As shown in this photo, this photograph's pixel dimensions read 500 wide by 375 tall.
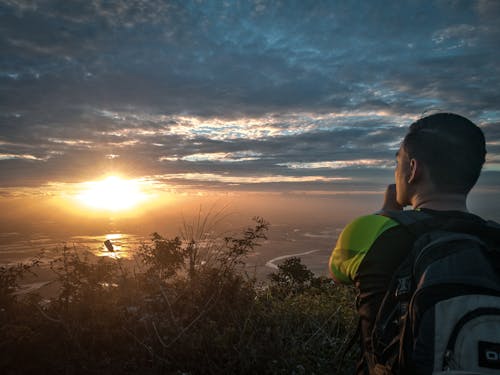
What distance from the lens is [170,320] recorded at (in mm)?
4219

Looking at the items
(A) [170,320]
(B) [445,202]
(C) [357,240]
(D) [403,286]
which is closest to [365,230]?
(C) [357,240]

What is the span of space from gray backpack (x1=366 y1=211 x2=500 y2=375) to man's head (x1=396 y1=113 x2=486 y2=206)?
0.33 metres

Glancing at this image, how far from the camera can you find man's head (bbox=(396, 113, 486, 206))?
210 centimetres

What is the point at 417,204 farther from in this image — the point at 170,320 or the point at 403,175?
the point at 170,320

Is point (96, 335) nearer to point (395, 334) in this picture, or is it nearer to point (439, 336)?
point (395, 334)

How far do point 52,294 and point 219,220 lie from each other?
2.79 m

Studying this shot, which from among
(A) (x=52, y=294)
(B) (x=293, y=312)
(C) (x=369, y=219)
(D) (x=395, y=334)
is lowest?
(B) (x=293, y=312)

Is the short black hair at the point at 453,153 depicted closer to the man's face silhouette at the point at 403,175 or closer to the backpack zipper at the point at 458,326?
the man's face silhouette at the point at 403,175

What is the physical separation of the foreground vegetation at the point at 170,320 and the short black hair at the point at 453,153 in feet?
8.91

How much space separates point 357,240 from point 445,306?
62 cm

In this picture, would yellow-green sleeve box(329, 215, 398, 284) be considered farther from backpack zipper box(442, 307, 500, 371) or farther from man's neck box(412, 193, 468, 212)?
backpack zipper box(442, 307, 500, 371)

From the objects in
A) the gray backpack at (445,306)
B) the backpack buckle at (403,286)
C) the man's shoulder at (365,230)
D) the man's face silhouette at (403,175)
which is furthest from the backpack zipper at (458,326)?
the man's face silhouette at (403,175)

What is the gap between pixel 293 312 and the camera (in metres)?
4.95

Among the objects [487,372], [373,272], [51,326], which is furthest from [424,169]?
[51,326]
